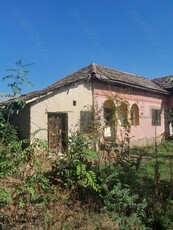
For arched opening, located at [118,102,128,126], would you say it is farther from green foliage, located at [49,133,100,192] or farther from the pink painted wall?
green foliage, located at [49,133,100,192]

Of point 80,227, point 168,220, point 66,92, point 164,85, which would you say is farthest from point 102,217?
point 164,85

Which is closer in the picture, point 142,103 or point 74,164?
point 74,164

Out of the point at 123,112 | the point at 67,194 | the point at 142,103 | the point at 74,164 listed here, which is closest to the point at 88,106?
the point at 123,112

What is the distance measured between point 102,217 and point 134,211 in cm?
64

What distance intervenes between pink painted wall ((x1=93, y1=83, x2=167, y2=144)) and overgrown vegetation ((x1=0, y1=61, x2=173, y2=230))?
8537 millimetres

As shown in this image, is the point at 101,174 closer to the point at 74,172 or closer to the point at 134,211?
the point at 74,172

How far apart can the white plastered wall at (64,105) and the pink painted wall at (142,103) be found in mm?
1202

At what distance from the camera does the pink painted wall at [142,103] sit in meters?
13.9

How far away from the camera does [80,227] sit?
3789mm

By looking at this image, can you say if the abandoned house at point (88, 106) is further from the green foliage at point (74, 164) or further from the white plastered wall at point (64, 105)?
the green foliage at point (74, 164)

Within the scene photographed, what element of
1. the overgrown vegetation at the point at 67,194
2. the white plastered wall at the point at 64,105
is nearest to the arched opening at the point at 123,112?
the overgrown vegetation at the point at 67,194

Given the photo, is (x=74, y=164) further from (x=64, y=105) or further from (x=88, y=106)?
(x=88, y=106)

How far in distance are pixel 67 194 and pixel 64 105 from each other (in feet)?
24.9

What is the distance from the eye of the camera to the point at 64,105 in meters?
11.9
